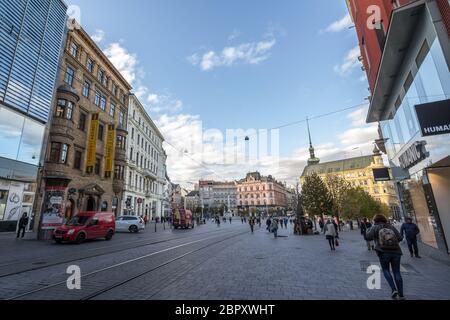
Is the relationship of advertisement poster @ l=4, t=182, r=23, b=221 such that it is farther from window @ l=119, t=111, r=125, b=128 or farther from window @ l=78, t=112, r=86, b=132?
window @ l=119, t=111, r=125, b=128

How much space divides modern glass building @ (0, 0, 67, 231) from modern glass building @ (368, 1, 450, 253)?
25.7m

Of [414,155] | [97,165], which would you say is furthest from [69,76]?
[414,155]

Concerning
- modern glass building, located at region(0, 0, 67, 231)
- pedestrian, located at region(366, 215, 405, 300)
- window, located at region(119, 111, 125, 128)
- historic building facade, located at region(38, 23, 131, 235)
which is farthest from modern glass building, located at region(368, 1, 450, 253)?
window, located at region(119, 111, 125, 128)

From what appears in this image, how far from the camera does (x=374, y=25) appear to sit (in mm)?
13656

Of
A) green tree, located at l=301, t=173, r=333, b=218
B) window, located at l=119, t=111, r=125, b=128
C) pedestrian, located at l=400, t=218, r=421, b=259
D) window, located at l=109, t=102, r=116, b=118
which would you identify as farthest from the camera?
window, located at l=119, t=111, r=125, b=128

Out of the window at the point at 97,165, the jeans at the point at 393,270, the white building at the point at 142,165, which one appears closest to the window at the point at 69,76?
the window at the point at 97,165

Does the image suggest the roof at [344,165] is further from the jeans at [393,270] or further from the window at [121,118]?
the jeans at [393,270]

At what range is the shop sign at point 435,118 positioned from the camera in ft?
24.1

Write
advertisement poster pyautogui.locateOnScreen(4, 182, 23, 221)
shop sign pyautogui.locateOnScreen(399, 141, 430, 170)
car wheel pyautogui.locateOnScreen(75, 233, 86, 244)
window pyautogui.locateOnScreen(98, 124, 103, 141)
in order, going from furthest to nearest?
window pyautogui.locateOnScreen(98, 124, 103, 141) → advertisement poster pyautogui.locateOnScreen(4, 182, 23, 221) → car wheel pyautogui.locateOnScreen(75, 233, 86, 244) → shop sign pyautogui.locateOnScreen(399, 141, 430, 170)

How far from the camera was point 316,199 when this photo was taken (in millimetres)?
31875

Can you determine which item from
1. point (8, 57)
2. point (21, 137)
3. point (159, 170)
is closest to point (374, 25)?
point (8, 57)

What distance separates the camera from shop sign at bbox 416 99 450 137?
7359 millimetres

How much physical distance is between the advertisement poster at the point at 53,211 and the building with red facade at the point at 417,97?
834 inches
